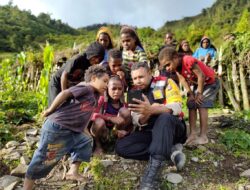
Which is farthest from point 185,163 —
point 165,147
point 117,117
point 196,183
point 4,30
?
point 4,30

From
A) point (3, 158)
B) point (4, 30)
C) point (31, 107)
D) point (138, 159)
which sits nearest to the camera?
point (138, 159)

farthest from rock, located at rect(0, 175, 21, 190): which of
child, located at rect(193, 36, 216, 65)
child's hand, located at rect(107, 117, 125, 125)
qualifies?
child, located at rect(193, 36, 216, 65)

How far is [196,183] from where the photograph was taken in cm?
285

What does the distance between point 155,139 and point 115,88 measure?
74cm

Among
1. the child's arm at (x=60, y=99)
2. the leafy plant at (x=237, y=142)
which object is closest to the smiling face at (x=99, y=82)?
the child's arm at (x=60, y=99)

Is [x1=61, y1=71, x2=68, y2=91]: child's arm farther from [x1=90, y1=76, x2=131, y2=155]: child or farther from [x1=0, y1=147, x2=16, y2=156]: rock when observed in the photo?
[x1=0, y1=147, x2=16, y2=156]: rock

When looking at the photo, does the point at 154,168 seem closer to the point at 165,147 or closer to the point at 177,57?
the point at 165,147

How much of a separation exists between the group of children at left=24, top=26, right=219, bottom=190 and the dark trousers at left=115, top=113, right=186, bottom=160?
0.16 metres

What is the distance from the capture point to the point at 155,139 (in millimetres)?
2648

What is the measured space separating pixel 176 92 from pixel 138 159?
0.79 meters

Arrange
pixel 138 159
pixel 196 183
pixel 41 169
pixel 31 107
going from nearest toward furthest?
pixel 41 169, pixel 196 183, pixel 138 159, pixel 31 107

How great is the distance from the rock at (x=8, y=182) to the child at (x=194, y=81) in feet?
6.39

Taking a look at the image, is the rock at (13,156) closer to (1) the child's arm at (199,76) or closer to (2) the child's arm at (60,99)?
(2) the child's arm at (60,99)

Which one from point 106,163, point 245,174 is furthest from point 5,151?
point 245,174
